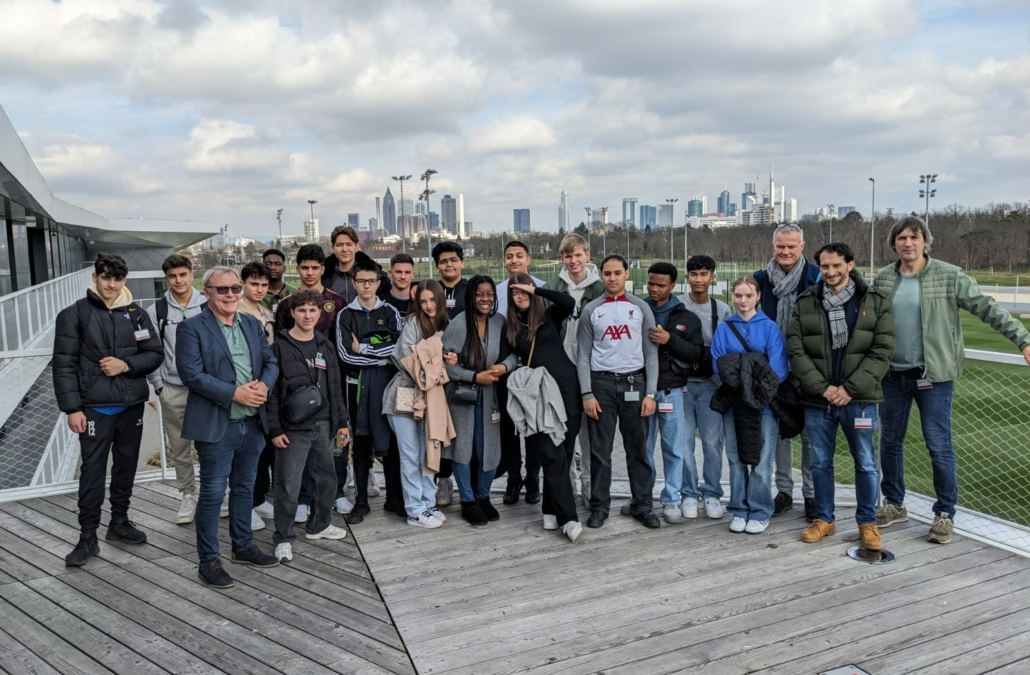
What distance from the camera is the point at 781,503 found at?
4836 mm

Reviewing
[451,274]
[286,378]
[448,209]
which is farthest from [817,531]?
[448,209]

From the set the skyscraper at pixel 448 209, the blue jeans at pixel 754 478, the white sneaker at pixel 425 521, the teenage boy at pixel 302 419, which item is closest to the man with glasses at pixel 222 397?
the teenage boy at pixel 302 419

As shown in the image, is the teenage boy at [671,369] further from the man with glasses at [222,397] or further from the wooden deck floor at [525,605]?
the man with glasses at [222,397]

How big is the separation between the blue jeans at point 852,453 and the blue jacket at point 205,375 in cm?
345

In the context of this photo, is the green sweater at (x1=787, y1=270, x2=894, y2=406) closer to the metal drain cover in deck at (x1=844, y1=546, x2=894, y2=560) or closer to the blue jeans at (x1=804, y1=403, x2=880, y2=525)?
the blue jeans at (x1=804, y1=403, x2=880, y2=525)

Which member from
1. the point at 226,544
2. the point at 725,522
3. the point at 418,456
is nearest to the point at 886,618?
the point at 725,522

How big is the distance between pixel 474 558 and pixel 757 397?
1995 mm

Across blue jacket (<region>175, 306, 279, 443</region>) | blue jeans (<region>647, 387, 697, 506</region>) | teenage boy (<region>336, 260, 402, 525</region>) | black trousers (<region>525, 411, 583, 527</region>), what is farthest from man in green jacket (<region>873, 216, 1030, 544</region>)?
blue jacket (<region>175, 306, 279, 443</region>)

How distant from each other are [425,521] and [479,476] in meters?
0.47

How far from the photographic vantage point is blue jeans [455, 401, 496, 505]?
15.6ft

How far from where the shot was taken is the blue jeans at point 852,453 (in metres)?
4.18

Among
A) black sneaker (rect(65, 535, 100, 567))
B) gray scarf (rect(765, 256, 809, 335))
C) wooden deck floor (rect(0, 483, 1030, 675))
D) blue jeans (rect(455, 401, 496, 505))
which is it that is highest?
gray scarf (rect(765, 256, 809, 335))

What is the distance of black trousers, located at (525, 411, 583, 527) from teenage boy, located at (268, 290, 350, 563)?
125 cm

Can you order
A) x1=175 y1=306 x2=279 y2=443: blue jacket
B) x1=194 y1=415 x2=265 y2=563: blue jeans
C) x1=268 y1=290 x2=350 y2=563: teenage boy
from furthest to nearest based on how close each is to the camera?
x1=268 y1=290 x2=350 y2=563: teenage boy
x1=194 y1=415 x2=265 y2=563: blue jeans
x1=175 y1=306 x2=279 y2=443: blue jacket
